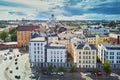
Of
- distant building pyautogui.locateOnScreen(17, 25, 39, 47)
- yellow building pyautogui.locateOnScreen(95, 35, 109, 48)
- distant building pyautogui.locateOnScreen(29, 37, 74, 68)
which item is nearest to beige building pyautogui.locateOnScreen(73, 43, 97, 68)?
distant building pyautogui.locateOnScreen(29, 37, 74, 68)

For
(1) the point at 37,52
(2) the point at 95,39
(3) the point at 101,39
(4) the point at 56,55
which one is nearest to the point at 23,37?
(2) the point at 95,39

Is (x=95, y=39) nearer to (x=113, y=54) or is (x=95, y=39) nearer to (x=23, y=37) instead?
(x=113, y=54)

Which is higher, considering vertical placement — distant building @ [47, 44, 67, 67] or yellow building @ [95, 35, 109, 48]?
yellow building @ [95, 35, 109, 48]

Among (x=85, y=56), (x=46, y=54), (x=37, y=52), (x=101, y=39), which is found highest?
(x=101, y=39)

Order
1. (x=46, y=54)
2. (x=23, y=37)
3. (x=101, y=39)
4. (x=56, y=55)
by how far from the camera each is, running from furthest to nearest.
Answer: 1. (x=23, y=37)
2. (x=101, y=39)
3. (x=46, y=54)
4. (x=56, y=55)

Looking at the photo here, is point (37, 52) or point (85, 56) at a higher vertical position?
point (37, 52)

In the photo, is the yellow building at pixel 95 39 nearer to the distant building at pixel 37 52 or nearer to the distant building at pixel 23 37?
the distant building at pixel 37 52

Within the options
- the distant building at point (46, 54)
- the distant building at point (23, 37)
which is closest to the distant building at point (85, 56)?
the distant building at point (46, 54)

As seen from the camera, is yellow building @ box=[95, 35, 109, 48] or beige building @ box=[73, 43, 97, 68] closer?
beige building @ box=[73, 43, 97, 68]

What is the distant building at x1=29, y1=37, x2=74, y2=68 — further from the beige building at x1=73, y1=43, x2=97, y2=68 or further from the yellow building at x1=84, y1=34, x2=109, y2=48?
the yellow building at x1=84, y1=34, x2=109, y2=48
